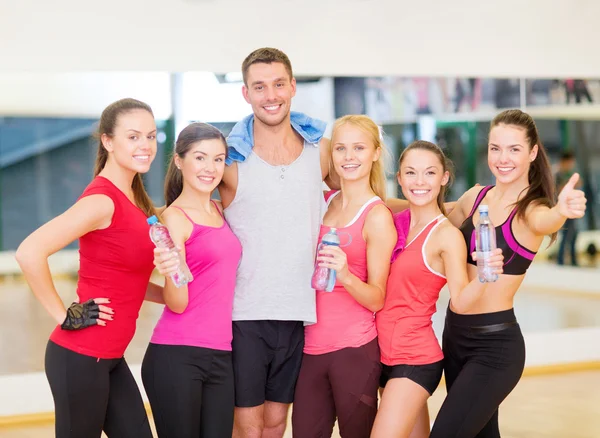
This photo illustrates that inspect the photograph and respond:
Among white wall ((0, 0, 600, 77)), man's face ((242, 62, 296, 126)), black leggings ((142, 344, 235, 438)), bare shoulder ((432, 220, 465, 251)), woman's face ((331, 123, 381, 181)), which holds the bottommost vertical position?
black leggings ((142, 344, 235, 438))

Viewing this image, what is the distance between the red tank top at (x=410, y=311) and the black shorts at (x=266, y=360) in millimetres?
359

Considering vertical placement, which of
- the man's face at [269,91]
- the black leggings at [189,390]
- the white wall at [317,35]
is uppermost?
the white wall at [317,35]

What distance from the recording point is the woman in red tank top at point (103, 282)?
8.39ft

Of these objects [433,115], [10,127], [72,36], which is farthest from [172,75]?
[433,115]

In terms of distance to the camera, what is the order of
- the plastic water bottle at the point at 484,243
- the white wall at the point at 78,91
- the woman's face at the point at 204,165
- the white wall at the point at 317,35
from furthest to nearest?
the white wall at the point at 78,91 → the white wall at the point at 317,35 → the woman's face at the point at 204,165 → the plastic water bottle at the point at 484,243

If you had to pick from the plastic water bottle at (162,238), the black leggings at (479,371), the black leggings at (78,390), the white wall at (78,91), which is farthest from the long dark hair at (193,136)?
the white wall at (78,91)

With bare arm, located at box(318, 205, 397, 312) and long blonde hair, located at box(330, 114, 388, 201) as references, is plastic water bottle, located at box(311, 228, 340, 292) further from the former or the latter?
long blonde hair, located at box(330, 114, 388, 201)

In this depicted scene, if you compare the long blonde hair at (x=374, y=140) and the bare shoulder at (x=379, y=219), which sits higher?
the long blonde hair at (x=374, y=140)

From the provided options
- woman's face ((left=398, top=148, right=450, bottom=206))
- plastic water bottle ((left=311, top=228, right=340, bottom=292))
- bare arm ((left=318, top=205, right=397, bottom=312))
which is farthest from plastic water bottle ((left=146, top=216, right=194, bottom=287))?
woman's face ((left=398, top=148, right=450, bottom=206))

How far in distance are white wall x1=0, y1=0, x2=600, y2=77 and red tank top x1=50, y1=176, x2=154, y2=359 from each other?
A: 2.86m

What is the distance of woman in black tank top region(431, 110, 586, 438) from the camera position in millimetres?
2848

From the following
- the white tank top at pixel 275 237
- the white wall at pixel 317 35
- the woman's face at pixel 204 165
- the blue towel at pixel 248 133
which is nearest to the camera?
the woman's face at pixel 204 165

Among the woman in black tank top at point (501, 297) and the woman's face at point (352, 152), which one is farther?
the woman's face at point (352, 152)

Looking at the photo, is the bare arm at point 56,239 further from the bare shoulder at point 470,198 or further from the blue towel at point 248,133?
the bare shoulder at point 470,198
